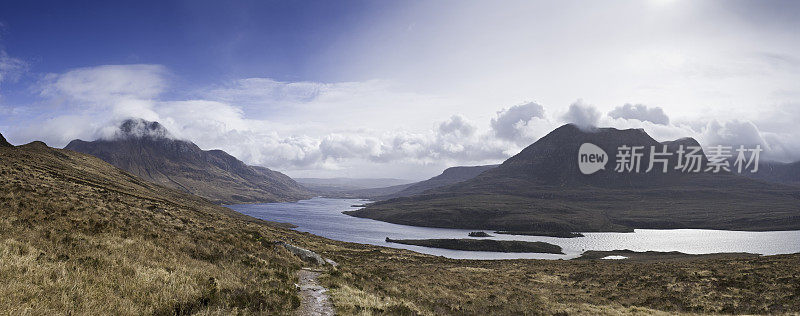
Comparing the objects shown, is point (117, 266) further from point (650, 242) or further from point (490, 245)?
point (650, 242)

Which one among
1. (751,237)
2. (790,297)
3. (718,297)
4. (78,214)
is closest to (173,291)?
(78,214)

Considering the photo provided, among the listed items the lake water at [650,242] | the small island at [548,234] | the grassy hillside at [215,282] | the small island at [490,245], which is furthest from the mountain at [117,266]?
the small island at [548,234]

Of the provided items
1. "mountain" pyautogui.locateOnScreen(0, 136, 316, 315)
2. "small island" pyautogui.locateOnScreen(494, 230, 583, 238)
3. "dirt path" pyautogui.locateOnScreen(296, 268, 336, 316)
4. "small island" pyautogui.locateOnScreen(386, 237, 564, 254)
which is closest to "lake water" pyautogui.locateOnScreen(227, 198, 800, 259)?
"small island" pyautogui.locateOnScreen(386, 237, 564, 254)

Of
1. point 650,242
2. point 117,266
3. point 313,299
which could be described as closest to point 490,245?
point 650,242

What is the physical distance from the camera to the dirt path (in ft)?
47.3

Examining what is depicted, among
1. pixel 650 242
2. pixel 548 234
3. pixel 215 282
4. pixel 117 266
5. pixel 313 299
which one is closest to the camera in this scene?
pixel 117 266

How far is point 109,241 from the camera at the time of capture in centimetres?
1898

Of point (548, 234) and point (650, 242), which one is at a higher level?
point (650, 242)

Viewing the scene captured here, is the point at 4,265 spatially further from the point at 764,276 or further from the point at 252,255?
the point at 764,276

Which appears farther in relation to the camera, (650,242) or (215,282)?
(650,242)

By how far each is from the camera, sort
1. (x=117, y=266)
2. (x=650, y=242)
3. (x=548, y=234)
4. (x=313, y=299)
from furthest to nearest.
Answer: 1. (x=548, y=234)
2. (x=650, y=242)
3. (x=313, y=299)
4. (x=117, y=266)

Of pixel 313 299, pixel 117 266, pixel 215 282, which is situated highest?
pixel 117 266

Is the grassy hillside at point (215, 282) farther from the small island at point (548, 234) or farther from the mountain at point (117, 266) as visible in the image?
the small island at point (548, 234)

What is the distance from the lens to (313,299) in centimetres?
1673
